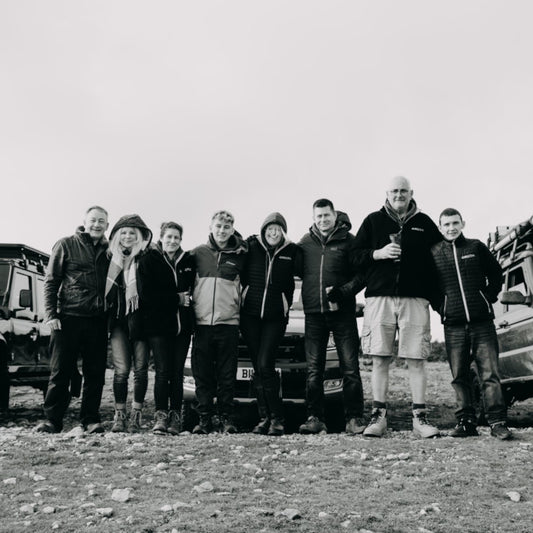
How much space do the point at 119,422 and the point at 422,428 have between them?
2.81 meters

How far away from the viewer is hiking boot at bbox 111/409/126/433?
5.92 meters

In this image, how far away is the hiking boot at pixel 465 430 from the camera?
5586 millimetres

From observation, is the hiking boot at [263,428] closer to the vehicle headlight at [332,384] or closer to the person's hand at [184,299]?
the vehicle headlight at [332,384]

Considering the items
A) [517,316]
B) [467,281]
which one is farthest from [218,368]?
[517,316]

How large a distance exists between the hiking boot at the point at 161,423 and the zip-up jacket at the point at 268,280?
1.22 metres

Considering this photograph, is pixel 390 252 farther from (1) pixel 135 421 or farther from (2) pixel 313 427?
(1) pixel 135 421

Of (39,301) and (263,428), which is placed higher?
(39,301)

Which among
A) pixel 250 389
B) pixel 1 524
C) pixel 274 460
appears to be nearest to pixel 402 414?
pixel 250 389

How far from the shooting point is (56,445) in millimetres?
5152

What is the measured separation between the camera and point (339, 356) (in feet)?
19.4

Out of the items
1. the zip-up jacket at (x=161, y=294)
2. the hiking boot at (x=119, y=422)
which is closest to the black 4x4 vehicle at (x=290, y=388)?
the hiking boot at (x=119, y=422)

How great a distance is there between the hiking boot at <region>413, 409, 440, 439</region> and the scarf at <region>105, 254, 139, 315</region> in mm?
2786

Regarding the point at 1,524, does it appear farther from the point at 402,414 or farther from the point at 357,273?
the point at 402,414

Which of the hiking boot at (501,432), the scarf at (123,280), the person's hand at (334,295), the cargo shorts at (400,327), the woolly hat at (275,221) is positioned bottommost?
the hiking boot at (501,432)
